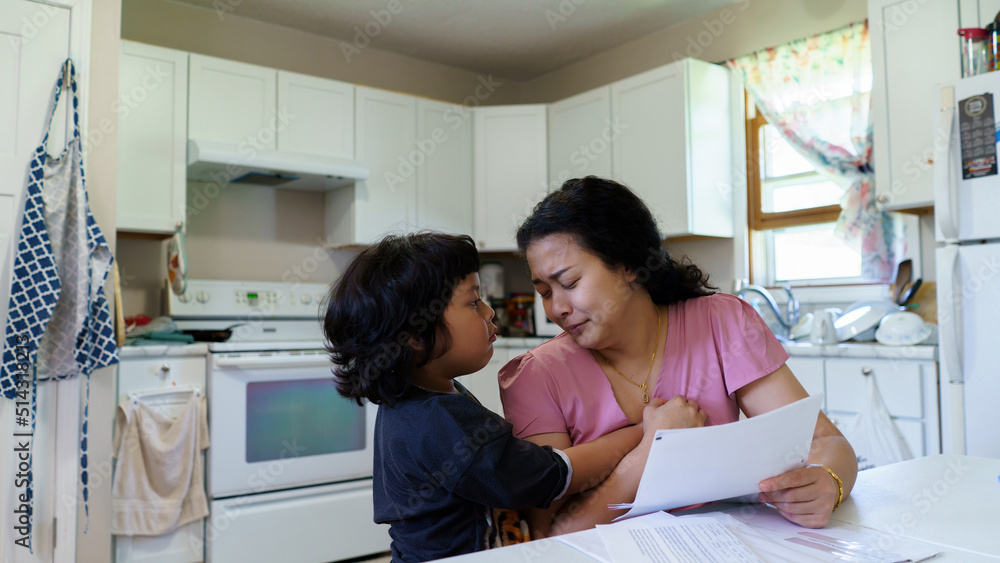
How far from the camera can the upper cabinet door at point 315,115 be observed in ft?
11.4

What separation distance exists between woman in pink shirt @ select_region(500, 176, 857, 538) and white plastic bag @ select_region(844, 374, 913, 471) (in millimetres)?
1455

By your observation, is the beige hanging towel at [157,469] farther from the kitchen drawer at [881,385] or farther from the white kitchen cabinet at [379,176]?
the kitchen drawer at [881,385]

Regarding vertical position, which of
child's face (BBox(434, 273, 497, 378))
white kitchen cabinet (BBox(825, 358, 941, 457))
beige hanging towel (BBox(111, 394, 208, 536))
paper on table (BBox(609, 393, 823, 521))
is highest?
child's face (BBox(434, 273, 497, 378))

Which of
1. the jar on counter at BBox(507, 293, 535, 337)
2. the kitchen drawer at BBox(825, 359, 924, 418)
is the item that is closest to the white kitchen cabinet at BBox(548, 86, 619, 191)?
the jar on counter at BBox(507, 293, 535, 337)

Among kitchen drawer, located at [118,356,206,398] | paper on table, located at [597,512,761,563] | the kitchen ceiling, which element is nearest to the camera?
paper on table, located at [597,512,761,563]

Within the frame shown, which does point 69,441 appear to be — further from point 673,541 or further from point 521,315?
point 521,315

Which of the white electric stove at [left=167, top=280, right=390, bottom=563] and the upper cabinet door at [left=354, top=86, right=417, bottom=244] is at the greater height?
the upper cabinet door at [left=354, top=86, right=417, bottom=244]

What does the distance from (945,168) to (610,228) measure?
159 centimetres

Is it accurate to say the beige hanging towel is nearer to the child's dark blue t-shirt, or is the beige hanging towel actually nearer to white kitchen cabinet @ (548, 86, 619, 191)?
the child's dark blue t-shirt

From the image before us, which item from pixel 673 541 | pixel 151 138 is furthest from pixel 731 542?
pixel 151 138

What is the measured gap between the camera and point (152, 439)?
262cm

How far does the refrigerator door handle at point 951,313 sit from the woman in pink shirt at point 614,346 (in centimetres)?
132

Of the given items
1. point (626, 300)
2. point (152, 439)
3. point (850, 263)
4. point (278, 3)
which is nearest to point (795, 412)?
point (626, 300)

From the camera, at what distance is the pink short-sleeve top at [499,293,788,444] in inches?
44.8
